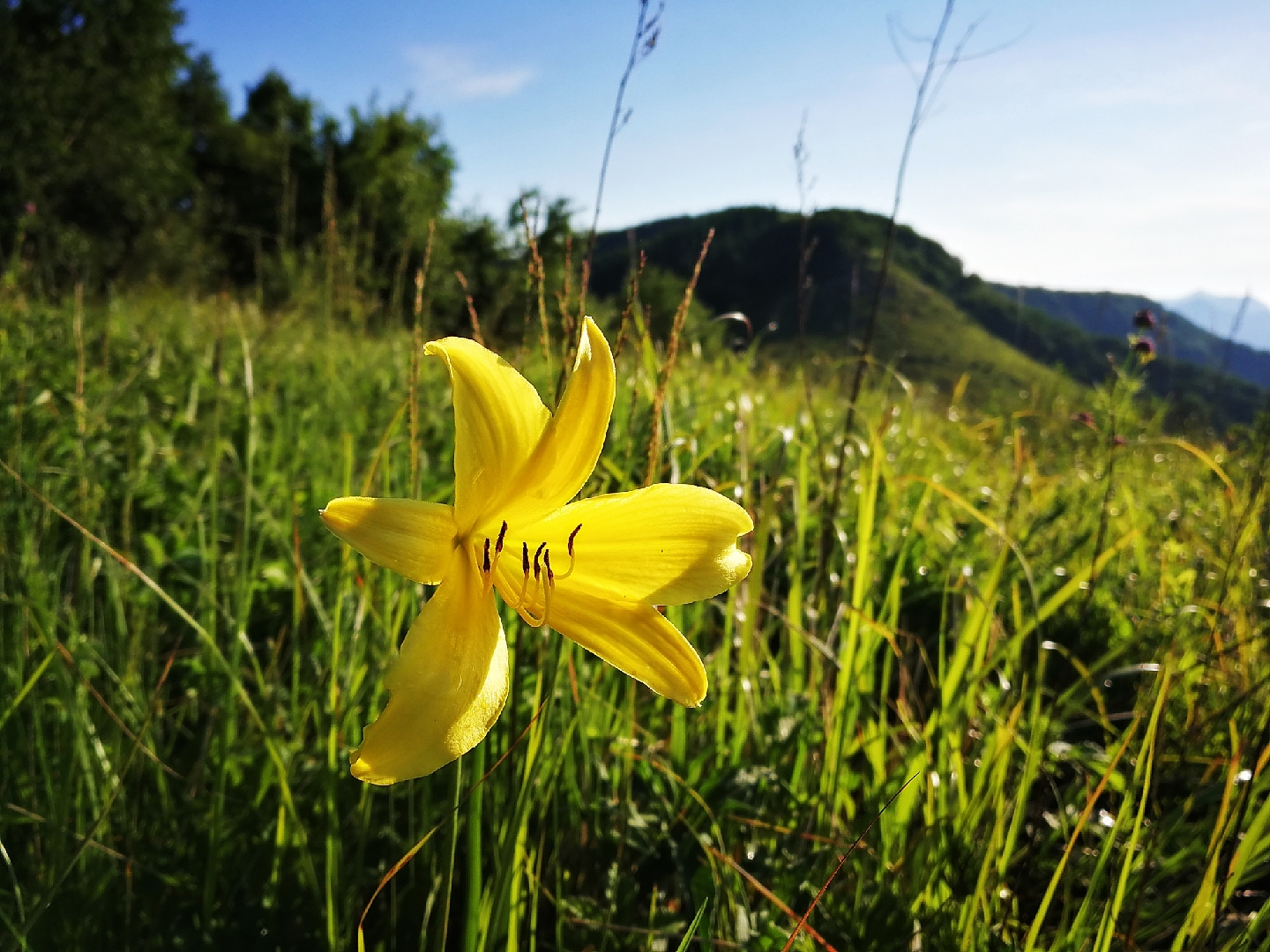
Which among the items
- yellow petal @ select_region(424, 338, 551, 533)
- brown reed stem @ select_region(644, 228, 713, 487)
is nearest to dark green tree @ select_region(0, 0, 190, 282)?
brown reed stem @ select_region(644, 228, 713, 487)

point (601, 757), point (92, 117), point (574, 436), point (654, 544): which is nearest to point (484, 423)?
point (574, 436)

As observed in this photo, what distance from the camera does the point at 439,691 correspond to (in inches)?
23.2

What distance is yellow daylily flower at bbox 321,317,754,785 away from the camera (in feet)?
1.93

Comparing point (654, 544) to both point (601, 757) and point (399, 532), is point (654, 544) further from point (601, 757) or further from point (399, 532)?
point (601, 757)

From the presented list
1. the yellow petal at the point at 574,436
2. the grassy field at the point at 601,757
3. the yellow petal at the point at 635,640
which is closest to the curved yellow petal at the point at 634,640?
the yellow petal at the point at 635,640

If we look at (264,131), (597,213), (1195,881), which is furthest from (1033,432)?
(264,131)

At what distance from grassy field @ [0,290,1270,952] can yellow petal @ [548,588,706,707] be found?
0.70 feet

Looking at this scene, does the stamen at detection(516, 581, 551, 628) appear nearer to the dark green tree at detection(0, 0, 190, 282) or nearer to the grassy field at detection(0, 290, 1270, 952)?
the grassy field at detection(0, 290, 1270, 952)

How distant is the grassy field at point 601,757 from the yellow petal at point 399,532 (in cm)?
25

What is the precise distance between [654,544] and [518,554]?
14cm

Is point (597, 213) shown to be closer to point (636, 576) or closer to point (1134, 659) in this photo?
point (636, 576)

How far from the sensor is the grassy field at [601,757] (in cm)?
107

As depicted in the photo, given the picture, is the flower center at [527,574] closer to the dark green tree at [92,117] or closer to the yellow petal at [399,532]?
the yellow petal at [399,532]

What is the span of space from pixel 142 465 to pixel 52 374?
140 centimetres
